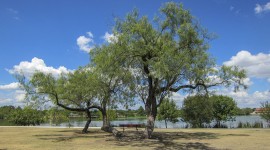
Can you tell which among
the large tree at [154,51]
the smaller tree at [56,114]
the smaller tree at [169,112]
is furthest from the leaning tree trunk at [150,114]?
the smaller tree at [169,112]

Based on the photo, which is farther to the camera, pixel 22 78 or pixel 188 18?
pixel 22 78

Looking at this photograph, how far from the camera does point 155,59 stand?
2152 cm

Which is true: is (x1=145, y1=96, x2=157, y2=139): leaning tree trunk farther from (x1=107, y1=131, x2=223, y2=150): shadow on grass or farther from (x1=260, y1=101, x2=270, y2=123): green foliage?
(x1=260, y1=101, x2=270, y2=123): green foliage

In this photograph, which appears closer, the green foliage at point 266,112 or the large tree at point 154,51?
the large tree at point 154,51

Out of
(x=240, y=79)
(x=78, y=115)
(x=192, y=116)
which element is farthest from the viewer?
(x=192, y=116)

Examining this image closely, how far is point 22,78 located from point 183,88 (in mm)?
13123

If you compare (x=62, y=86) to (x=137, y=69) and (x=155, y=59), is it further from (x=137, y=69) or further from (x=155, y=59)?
(x=155, y=59)

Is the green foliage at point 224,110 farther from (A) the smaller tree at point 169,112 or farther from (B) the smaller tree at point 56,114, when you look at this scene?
(B) the smaller tree at point 56,114

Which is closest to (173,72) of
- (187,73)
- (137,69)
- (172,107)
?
(187,73)

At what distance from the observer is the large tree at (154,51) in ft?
70.7

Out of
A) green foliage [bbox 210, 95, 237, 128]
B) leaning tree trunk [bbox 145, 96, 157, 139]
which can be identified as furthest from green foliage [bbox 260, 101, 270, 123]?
leaning tree trunk [bbox 145, 96, 157, 139]

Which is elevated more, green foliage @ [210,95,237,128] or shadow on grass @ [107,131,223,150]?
green foliage @ [210,95,237,128]

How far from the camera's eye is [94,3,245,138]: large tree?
2156 cm

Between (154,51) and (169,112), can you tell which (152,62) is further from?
(169,112)
